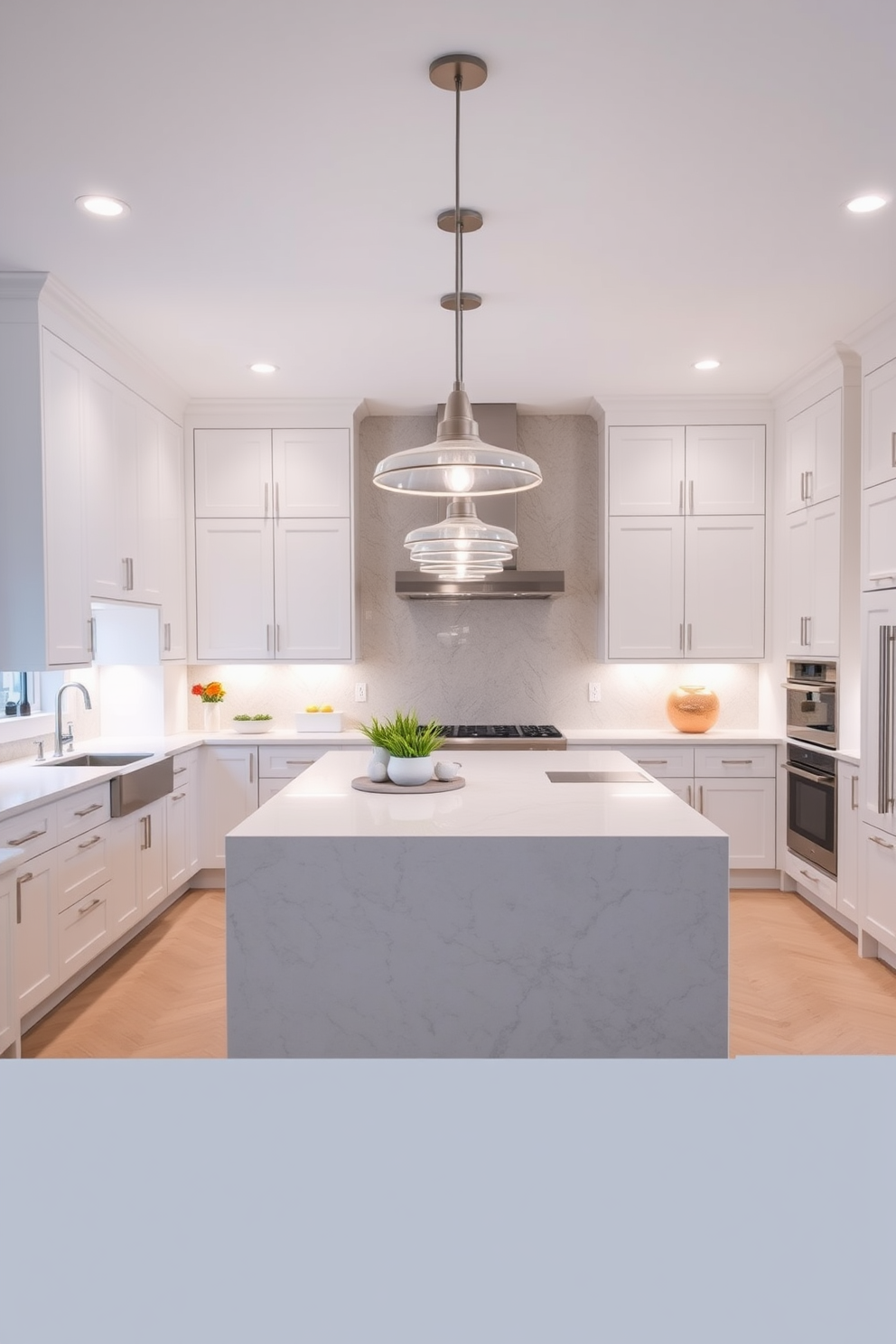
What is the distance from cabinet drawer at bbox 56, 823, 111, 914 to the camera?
3246 mm

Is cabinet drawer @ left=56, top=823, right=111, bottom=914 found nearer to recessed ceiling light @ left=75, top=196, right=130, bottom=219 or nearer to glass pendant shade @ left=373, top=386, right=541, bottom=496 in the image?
glass pendant shade @ left=373, top=386, right=541, bottom=496

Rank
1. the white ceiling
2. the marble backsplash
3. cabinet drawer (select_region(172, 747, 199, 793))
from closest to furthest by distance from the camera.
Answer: the white ceiling
cabinet drawer (select_region(172, 747, 199, 793))
the marble backsplash

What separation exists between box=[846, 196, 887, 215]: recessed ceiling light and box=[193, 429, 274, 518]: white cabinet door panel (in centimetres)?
320

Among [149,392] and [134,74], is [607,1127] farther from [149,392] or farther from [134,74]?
[149,392]

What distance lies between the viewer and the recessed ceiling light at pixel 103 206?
2.75 meters

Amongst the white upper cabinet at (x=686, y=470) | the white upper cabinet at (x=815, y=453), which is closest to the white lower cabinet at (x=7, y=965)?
the white upper cabinet at (x=686, y=470)

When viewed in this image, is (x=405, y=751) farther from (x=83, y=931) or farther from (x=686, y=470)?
(x=686, y=470)

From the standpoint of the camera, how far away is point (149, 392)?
4.52 meters

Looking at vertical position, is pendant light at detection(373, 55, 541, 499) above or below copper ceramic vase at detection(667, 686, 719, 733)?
above

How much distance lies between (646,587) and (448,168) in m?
2.91

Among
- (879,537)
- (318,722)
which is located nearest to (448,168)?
(879,537)

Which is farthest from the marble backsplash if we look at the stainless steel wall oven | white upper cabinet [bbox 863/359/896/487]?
white upper cabinet [bbox 863/359/896/487]

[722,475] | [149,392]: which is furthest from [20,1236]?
[722,475]

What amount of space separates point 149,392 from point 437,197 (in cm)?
228
